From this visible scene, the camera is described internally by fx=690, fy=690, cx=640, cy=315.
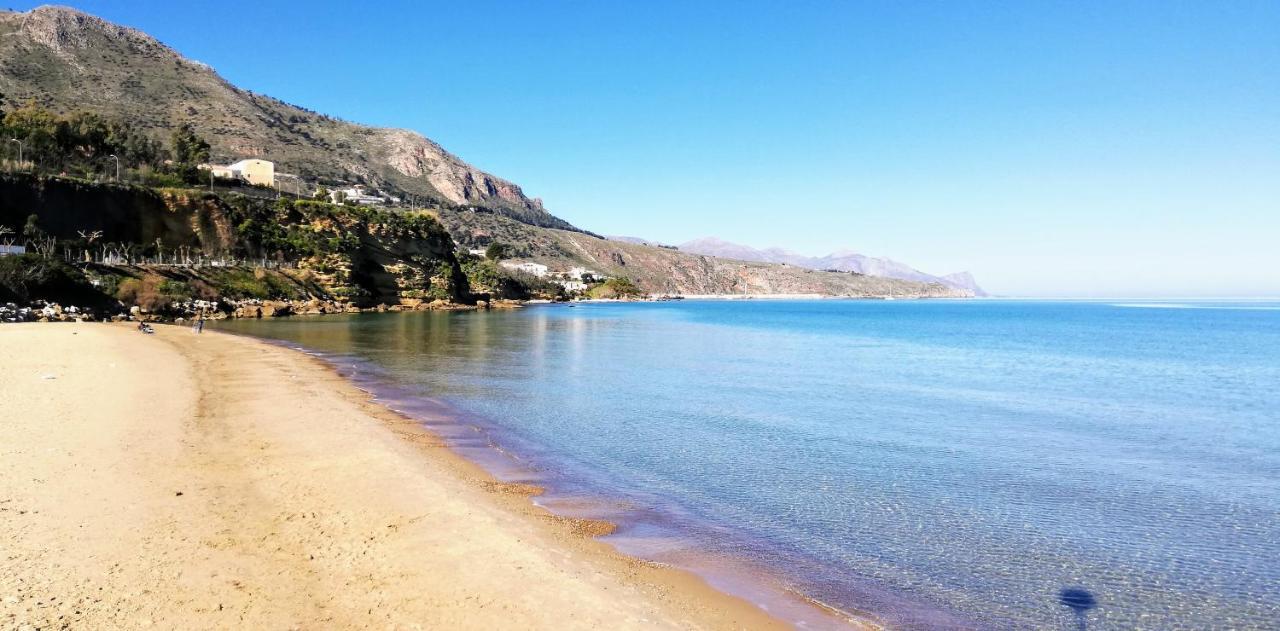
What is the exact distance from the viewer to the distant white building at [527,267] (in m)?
149

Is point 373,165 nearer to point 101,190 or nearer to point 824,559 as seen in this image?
point 101,190

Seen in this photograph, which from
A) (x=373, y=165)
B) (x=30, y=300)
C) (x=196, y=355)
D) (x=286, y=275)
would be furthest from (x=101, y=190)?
(x=373, y=165)

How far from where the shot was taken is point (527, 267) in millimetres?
152375

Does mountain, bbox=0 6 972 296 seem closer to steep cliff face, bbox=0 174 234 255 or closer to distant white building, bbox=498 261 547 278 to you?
distant white building, bbox=498 261 547 278

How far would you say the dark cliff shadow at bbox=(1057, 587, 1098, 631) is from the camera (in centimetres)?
637

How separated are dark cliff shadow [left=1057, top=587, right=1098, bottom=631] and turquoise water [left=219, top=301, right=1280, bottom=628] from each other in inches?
1.2

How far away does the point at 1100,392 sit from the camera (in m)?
23.6

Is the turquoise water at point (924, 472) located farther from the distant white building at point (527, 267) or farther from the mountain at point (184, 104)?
the distant white building at point (527, 267)

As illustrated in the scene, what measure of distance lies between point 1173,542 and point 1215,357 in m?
39.0

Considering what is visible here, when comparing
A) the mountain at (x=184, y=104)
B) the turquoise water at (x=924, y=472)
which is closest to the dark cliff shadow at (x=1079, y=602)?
the turquoise water at (x=924, y=472)

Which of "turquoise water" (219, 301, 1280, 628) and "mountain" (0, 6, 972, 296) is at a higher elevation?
"mountain" (0, 6, 972, 296)

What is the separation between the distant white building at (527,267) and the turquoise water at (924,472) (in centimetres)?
12042

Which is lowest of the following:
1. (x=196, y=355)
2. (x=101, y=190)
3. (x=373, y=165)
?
(x=196, y=355)

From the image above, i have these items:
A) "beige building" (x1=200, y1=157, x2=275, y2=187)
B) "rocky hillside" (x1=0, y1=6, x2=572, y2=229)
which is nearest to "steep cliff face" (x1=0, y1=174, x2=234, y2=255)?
"beige building" (x1=200, y1=157, x2=275, y2=187)
